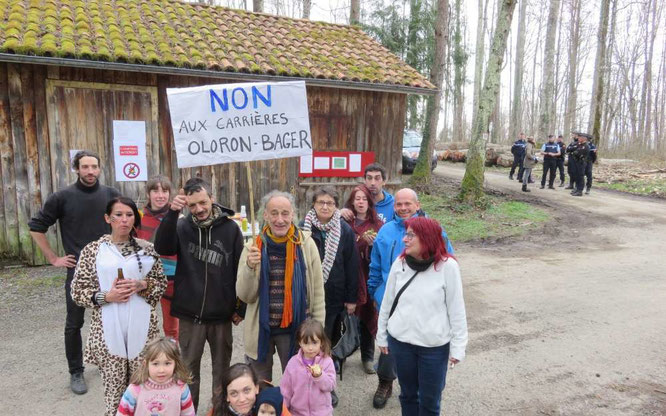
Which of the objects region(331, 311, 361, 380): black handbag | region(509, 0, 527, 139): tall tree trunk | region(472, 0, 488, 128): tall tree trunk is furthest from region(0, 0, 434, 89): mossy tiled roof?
region(509, 0, 527, 139): tall tree trunk

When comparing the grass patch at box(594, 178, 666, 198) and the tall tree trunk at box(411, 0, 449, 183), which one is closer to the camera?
the tall tree trunk at box(411, 0, 449, 183)

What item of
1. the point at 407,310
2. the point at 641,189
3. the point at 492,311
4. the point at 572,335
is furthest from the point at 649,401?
the point at 641,189

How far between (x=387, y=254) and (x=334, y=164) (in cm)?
582

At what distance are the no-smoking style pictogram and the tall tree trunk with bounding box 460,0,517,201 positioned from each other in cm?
813

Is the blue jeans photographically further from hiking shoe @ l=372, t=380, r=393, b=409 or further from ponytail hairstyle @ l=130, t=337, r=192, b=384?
ponytail hairstyle @ l=130, t=337, r=192, b=384

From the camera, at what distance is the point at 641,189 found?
16109 mm

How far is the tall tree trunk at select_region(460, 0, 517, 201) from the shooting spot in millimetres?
11641

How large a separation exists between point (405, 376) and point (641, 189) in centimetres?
1660

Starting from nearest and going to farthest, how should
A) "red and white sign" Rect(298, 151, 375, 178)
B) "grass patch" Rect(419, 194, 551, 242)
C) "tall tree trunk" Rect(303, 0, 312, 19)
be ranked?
"red and white sign" Rect(298, 151, 375, 178) < "grass patch" Rect(419, 194, 551, 242) < "tall tree trunk" Rect(303, 0, 312, 19)

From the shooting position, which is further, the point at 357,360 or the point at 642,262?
the point at 642,262

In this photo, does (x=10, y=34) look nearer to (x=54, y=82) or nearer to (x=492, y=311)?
(x=54, y=82)

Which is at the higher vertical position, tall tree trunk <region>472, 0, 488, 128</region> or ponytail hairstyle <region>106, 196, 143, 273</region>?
tall tree trunk <region>472, 0, 488, 128</region>

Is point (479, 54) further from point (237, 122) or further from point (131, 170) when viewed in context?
point (237, 122)

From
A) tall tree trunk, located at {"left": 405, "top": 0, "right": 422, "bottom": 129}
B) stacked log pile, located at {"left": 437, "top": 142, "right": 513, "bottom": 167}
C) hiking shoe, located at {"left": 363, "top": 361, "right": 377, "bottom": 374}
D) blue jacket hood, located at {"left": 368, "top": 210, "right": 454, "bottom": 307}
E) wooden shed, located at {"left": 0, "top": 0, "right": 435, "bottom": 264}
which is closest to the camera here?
blue jacket hood, located at {"left": 368, "top": 210, "right": 454, "bottom": 307}
